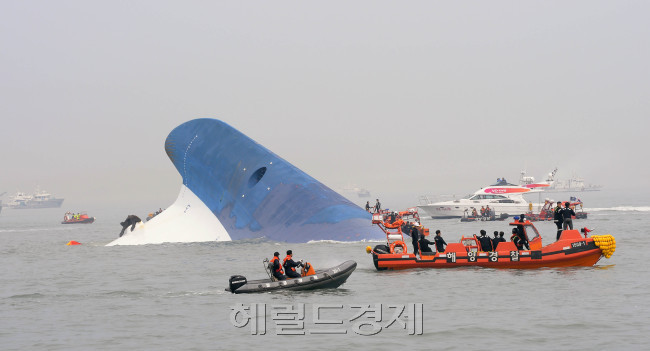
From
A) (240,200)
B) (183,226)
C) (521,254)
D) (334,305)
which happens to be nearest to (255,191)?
(240,200)

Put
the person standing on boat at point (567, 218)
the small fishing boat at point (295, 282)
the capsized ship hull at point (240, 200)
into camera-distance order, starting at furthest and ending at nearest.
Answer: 1. the capsized ship hull at point (240, 200)
2. the person standing on boat at point (567, 218)
3. the small fishing boat at point (295, 282)

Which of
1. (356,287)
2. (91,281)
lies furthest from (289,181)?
(356,287)

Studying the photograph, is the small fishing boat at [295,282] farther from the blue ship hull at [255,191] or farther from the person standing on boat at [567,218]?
the blue ship hull at [255,191]

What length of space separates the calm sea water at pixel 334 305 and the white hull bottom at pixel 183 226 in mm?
9739

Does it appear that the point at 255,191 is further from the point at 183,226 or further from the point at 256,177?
the point at 183,226

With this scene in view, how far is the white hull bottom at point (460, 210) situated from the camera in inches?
3228

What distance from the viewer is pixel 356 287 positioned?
27.5m

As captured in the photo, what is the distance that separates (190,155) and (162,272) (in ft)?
57.4

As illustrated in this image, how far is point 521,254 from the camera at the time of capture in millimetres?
30359

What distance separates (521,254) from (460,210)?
53299mm

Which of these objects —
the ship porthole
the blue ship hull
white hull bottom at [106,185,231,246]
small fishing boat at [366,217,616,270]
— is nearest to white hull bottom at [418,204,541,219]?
the blue ship hull

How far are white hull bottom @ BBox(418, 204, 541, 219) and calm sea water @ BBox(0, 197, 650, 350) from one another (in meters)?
43.2

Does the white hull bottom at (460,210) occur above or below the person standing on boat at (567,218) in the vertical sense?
above

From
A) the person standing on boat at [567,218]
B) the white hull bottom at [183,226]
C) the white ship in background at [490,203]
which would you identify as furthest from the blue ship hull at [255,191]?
the white ship in background at [490,203]
